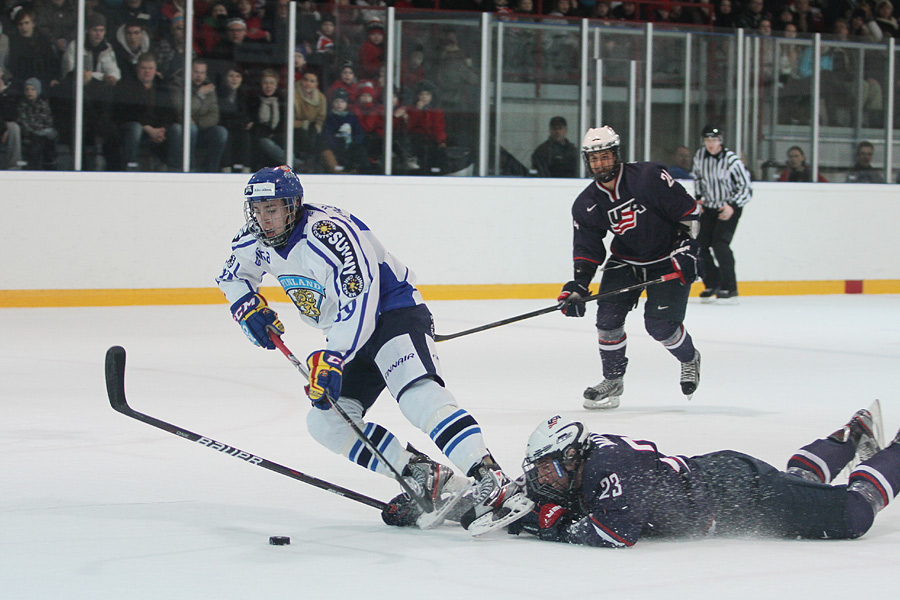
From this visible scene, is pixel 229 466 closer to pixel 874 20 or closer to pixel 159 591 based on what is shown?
pixel 159 591

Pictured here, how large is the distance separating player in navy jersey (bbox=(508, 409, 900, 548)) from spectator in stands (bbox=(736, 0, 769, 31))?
9.73 meters

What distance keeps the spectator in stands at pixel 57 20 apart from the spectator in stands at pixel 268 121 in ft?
4.50

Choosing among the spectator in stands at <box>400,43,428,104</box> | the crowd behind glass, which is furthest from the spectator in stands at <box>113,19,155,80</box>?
the spectator in stands at <box>400,43,428,104</box>

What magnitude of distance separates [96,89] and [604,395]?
5.13 meters

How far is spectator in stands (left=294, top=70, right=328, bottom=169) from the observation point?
9375 millimetres

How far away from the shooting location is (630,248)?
5.21 m

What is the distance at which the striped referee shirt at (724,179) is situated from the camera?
9375 millimetres

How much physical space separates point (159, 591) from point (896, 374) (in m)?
4.51

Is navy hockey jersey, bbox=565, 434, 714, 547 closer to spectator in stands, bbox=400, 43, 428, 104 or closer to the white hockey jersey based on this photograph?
the white hockey jersey

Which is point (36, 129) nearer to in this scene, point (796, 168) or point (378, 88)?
point (378, 88)

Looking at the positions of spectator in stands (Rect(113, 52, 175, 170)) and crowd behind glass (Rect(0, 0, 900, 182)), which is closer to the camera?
crowd behind glass (Rect(0, 0, 900, 182))

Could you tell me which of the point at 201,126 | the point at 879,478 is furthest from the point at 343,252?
the point at 201,126

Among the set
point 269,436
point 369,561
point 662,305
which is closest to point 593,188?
point 662,305

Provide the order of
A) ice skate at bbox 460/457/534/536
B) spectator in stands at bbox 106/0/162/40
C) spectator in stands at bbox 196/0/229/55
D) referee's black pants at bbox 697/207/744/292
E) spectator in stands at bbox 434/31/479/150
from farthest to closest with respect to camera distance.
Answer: spectator in stands at bbox 434/31/479/150, referee's black pants at bbox 697/207/744/292, spectator in stands at bbox 196/0/229/55, spectator in stands at bbox 106/0/162/40, ice skate at bbox 460/457/534/536
